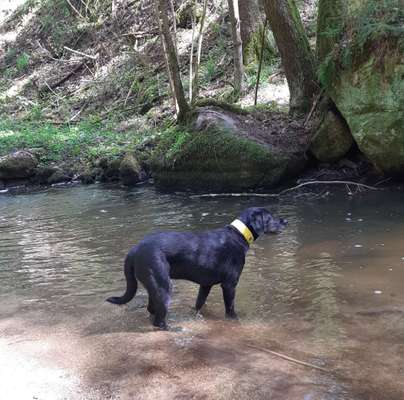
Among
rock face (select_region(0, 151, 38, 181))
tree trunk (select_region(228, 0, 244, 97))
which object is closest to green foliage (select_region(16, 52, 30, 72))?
rock face (select_region(0, 151, 38, 181))

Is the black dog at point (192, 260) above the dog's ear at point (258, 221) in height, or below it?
below

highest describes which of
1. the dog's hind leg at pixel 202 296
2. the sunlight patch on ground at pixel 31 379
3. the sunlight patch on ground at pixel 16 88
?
the sunlight patch on ground at pixel 16 88

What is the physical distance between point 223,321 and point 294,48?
27.2ft

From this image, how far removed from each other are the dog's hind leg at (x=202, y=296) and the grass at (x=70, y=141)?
10012 mm

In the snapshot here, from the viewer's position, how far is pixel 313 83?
11914mm

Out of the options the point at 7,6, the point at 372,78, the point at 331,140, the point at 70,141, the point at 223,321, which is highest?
the point at 7,6

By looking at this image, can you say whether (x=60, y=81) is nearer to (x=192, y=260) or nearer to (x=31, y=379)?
(x=192, y=260)

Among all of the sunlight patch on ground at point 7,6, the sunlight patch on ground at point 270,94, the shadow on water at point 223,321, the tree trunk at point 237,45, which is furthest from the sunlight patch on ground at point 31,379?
the sunlight patch on ground at point 7,6

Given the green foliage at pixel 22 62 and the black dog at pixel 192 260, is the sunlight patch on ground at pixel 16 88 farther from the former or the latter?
the black dog at pixel 192 260

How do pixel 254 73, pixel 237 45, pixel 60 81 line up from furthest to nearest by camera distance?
1. pixel 60 81
2. pixel 254 73
3. pixel 237 45

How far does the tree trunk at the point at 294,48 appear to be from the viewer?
11.7 meters

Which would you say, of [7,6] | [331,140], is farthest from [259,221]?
[7,6]

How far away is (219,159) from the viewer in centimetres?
1126

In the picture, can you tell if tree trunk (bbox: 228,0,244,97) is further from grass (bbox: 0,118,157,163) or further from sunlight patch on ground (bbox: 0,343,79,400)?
sunlight patch on ground (bbox: 0,343,79,400)
